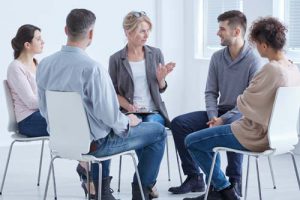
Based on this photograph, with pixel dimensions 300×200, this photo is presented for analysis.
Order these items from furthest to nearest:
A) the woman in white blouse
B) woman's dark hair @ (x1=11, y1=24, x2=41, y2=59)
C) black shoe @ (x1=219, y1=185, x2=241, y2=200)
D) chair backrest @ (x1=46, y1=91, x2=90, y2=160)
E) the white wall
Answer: the white wall → woman's dark hair @ (x1=11, y1=24, x2=41, y2=59) → the woman in white blouse → black shoe @ (x1=219, y1=185, x2=241, y2=200) → chair backrest @ (x1=46, y1=91, x2=90, y2=160)

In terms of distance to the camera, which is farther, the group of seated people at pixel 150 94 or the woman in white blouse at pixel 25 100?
the woman in white blouse at pixel 25 100

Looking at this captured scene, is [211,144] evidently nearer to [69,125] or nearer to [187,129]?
[187,129]

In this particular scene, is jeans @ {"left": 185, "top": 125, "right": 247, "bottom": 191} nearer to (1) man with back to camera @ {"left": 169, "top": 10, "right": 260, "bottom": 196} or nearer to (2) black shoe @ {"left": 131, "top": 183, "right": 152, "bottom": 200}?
(1) man with back to camera @ {"left": 169, "top": 10, "right": 260, "bottom": 196}

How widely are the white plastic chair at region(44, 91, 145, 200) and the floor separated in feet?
2.86

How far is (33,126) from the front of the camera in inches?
176

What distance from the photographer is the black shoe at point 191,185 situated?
4.52 metres

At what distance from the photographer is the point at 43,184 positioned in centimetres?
489

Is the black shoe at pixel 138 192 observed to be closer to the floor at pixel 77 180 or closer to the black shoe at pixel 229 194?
the floor at pixel 77 180

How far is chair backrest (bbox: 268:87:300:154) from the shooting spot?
3.56 metres

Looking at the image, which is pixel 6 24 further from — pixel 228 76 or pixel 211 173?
pixel 211 173

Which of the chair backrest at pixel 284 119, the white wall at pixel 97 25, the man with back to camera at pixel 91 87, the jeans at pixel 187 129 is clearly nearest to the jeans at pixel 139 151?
the jeans at pixel 187 129

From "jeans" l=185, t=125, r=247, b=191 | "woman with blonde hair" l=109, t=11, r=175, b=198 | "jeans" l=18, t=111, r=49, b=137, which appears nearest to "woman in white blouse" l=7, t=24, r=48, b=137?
"jeans" l=18, t=111, r=49, b=137

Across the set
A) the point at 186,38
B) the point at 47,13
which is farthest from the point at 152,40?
the point at 47,13

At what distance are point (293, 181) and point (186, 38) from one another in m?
2.78
